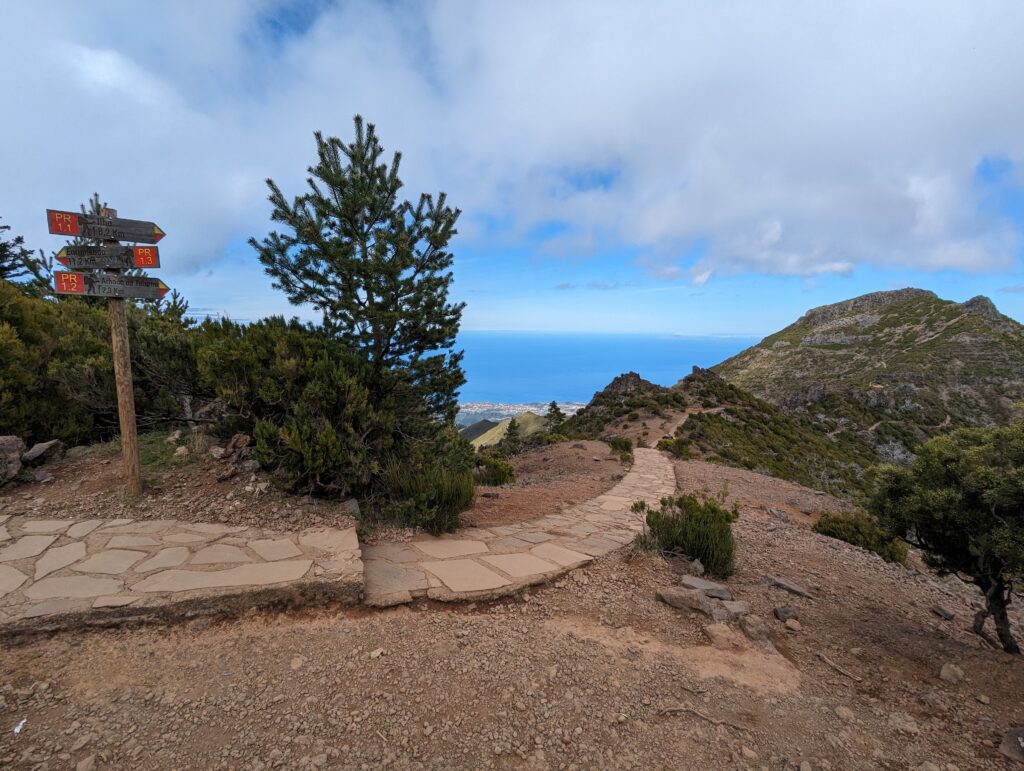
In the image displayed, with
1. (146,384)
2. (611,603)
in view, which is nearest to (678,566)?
(611,603)

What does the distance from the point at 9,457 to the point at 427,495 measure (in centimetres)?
462

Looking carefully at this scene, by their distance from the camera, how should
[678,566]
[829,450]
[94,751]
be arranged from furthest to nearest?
[829,450] → [678,566] → [94,751]

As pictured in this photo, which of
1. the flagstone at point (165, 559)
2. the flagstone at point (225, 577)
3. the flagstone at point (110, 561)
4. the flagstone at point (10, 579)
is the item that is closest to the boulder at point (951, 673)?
the flagstone at point (225, 577)

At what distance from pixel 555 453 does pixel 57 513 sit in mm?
10582

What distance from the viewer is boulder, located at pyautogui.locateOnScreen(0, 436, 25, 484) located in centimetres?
492

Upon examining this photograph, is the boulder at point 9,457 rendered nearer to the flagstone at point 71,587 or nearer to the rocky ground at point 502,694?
the flagstone at point 71,587

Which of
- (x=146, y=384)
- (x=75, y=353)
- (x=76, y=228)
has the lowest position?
(x=146, y=384)

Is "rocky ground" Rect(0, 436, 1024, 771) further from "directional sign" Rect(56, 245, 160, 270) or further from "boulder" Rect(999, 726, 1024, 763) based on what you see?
"directional sign" Rect(56, 245, 160, 270)

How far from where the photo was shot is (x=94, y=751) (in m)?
2.11

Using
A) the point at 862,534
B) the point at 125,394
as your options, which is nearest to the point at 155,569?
the point at 125,394

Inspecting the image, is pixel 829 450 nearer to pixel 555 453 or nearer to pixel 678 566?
pixel 555 453

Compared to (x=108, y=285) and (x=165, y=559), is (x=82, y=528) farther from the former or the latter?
(x=108, y=285)

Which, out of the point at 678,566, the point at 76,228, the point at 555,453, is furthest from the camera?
the point at 555,453

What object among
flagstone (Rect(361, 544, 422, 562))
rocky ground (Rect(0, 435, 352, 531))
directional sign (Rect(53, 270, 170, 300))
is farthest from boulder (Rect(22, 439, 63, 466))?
flagstone (Rect(361, 544, 422, 562))
